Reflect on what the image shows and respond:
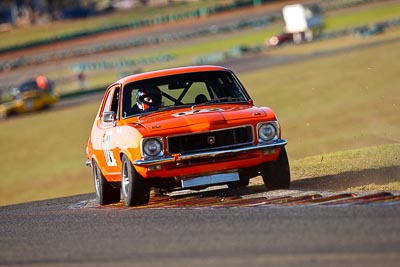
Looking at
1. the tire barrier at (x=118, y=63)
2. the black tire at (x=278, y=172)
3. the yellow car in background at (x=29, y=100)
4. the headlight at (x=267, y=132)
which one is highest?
the headlight at (x=267, y=132)

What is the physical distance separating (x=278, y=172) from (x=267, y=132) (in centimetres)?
44

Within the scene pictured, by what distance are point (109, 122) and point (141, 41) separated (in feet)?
218

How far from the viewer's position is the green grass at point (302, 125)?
72.3 feet

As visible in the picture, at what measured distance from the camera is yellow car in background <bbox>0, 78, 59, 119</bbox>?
4562 cm

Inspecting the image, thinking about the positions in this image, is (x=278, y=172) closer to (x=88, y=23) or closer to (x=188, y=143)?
(x=188, y=143)

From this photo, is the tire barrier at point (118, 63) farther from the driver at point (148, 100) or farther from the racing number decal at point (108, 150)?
the driver at point (148, 100)

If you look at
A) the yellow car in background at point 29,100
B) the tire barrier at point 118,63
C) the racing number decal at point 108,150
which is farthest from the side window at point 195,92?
the tire barrier at point 118,63

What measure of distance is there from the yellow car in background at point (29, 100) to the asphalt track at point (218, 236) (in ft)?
119

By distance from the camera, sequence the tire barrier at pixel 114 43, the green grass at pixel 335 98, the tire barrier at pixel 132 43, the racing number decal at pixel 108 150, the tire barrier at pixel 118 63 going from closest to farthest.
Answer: the racing number decal at pixel 108 150 → the green grass at pixel 335 98 → the tire barrier at pixel 118 63 → the tire barrier at pixel 114 43 → the tire barrier at pixel 132 43

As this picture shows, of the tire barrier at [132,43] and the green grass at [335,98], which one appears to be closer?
the green grass at [335,98]

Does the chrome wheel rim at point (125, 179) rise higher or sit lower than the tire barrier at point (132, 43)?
higher

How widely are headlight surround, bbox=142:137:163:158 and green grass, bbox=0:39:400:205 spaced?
303cm

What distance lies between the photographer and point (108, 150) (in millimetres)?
11117

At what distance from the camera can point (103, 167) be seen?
11477 mm
